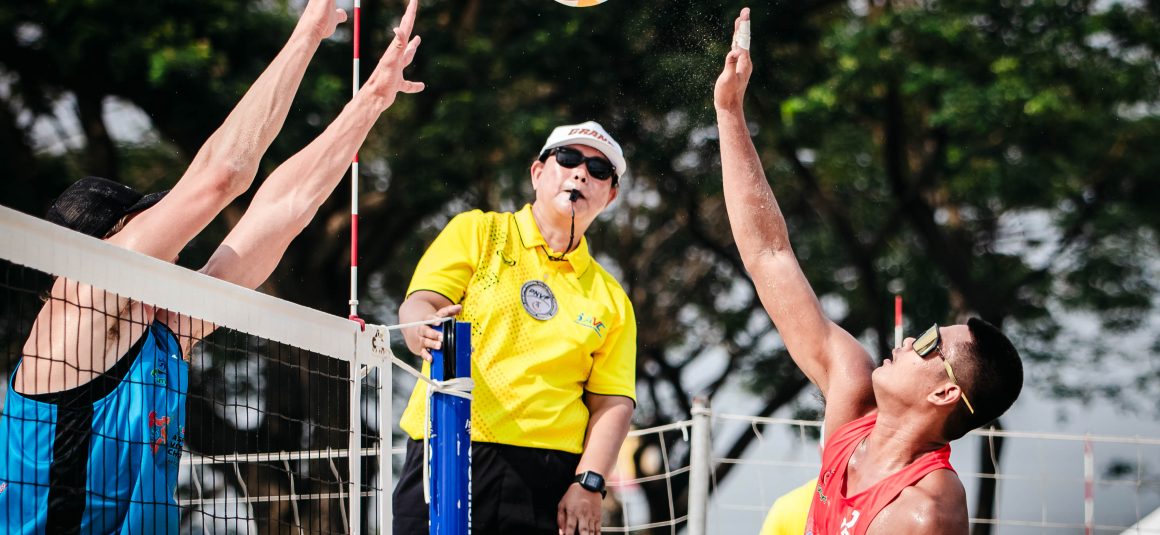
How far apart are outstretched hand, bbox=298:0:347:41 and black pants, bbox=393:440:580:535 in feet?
5.14

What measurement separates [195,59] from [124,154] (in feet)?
7.90

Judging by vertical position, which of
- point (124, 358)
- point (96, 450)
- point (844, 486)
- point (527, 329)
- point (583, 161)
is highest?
point (583, 161)

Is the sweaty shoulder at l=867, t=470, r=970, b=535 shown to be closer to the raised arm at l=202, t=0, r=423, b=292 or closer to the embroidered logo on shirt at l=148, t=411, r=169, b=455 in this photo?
the raised arm at l=202, t=0, r=423, b=292

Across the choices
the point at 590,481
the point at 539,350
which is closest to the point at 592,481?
the point at 590,481

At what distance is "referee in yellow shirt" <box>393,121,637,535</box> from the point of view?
4.62m

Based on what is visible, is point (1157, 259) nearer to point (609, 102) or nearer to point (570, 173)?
point (609, 102)

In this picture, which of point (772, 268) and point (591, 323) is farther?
point (591, 323)

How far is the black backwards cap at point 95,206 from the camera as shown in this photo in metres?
3.40

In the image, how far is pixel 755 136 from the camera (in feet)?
46.3

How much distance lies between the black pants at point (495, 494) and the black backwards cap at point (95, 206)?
59.5 inches

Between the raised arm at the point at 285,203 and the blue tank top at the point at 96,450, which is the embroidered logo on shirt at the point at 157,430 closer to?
the blue tank top at the point at 96,450

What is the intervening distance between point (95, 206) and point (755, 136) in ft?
36.8

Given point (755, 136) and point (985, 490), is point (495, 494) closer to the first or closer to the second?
point (755, 136)

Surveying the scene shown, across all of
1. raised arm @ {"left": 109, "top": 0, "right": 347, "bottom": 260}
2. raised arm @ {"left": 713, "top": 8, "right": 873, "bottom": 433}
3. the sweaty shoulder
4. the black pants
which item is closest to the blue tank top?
raised arm @ {"left": 109, "top": 0, "right": 347, "bottom": 260}
